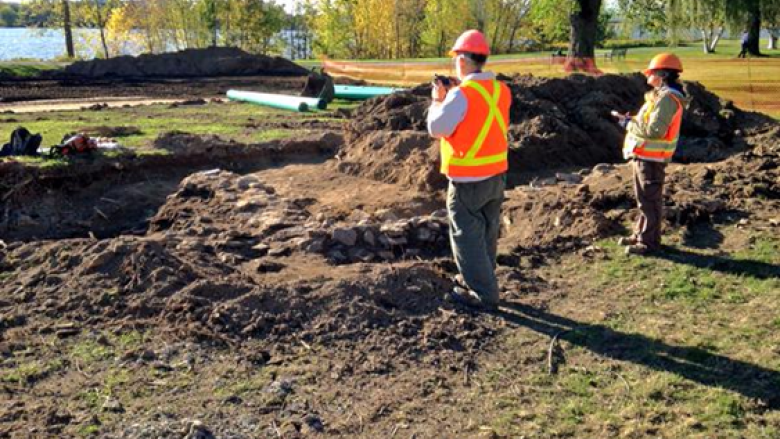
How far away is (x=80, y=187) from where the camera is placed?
36.6ft

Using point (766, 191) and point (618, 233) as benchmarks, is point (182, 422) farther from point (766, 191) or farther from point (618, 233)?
point (766, 191)

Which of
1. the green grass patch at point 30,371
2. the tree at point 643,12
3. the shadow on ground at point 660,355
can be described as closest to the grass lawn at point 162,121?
the green grass patch at point 30,371

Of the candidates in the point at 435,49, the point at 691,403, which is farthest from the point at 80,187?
the point at 435,49

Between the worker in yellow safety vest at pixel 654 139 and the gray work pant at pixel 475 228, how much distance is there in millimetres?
1871

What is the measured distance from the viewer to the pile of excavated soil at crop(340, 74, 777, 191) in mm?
11828

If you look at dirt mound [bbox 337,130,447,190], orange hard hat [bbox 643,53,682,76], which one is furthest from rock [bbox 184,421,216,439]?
dirt mound [bbox 337,130,447,190]

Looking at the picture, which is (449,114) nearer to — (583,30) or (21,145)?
(21,145)

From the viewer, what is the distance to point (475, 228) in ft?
19.7

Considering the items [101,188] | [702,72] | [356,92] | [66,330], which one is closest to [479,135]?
[66,330]

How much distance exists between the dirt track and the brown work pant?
67 cm

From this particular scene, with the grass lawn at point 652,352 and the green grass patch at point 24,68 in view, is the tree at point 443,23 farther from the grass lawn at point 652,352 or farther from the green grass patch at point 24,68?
the grass lawn at point 652,352

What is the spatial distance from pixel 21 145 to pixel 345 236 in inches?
273

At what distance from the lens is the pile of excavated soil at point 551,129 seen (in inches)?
466

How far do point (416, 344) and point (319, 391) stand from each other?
37.2 inches
